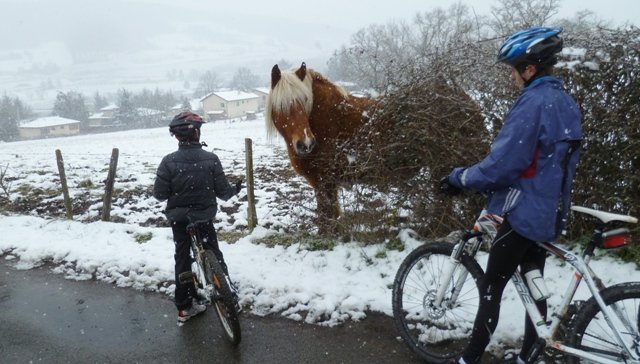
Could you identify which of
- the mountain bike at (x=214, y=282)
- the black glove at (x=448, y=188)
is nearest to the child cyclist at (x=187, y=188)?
the mountain bike at (x=214, y=282)

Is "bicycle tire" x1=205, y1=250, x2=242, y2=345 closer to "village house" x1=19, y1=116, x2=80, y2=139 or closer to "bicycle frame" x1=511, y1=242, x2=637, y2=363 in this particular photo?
"bicycle frame" x1=511, y1=242, x2=637, y2=363

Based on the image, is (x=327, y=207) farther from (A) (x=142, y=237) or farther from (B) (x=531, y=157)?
(B) (x=531, y=157)

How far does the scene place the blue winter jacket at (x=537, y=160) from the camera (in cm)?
208

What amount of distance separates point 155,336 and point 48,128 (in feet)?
256

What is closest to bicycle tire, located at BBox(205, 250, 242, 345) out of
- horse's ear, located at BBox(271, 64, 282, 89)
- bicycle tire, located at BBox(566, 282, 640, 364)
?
horse's ear, located at BBox(271, 64, 282, 89)

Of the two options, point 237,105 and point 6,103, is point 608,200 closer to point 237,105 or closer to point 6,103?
point 237,105

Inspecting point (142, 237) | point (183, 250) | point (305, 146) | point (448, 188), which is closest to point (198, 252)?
point (183, 250)

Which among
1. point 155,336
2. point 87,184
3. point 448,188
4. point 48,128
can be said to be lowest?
point 48,128

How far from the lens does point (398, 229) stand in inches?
196

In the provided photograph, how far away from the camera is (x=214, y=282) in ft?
11.8

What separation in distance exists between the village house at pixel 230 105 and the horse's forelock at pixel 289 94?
70149 mm

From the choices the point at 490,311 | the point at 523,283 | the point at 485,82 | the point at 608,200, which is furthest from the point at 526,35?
the point at 608,200

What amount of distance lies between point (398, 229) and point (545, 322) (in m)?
2.52

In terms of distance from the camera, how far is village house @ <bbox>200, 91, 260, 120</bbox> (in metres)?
74.5
